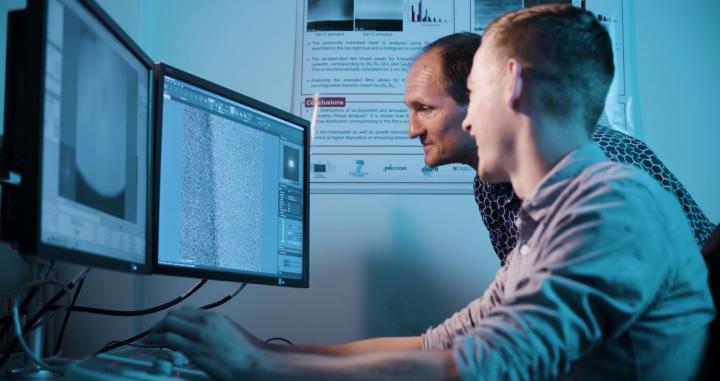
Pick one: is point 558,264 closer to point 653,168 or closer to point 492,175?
point 492,175

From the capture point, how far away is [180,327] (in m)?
0.89

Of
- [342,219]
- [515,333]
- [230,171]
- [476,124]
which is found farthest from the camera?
[342,219]

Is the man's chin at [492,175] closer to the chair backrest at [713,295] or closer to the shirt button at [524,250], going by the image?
the shirt button at [524,250]

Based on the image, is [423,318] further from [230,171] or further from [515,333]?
[515,333]

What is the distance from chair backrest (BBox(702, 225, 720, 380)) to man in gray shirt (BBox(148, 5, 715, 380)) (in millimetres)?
17

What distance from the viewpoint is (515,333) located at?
0.78 metres

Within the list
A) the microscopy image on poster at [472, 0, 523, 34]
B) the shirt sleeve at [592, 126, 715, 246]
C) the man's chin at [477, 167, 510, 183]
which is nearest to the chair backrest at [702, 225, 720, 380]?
the man's chin at [477, 167, 510, 183]

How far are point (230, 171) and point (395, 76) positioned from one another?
697 mm

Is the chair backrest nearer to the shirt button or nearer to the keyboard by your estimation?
the shirt button

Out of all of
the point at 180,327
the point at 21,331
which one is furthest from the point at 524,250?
the point at 21,331

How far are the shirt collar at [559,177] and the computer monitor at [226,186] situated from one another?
622 millimetres

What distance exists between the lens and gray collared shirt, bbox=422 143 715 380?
2.55 ft

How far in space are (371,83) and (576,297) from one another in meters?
1.24

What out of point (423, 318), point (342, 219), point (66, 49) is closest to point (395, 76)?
point (342, 219)
